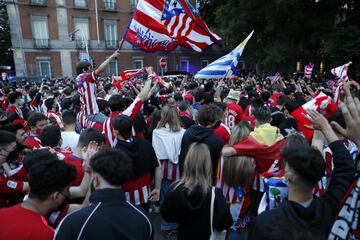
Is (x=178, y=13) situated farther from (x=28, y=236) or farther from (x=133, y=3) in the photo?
(x=133, y=3)

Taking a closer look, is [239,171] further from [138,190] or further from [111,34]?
[111,34]

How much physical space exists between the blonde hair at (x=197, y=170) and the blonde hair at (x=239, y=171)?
0.81 meters

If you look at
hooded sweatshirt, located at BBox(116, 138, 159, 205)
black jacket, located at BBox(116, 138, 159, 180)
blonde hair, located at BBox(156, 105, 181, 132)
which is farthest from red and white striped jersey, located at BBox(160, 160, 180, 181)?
black jacket, located at BBox(116, 138, 159, 180)

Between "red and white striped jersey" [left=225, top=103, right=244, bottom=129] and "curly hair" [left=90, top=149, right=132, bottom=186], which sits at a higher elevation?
"curly hair" [left=90, top=149, right=132, bottom=186]

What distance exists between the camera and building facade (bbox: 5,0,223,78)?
1215 inches

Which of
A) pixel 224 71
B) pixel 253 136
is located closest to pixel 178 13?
pixel 224 71

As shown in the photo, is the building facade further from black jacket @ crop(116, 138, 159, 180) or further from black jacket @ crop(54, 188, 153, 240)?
black jacket @ crop(54, 188, 153, 240)

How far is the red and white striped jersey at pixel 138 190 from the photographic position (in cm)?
367

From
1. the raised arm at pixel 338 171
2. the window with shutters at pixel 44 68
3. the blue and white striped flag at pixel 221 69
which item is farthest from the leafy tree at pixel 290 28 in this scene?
the window with shutters at pixel 44 68

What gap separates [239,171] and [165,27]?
500 centimetres

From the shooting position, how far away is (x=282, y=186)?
2719 mm

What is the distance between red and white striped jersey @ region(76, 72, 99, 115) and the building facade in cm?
2799

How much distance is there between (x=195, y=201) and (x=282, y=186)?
0.80 meters

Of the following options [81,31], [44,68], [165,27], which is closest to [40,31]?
[44,68]
